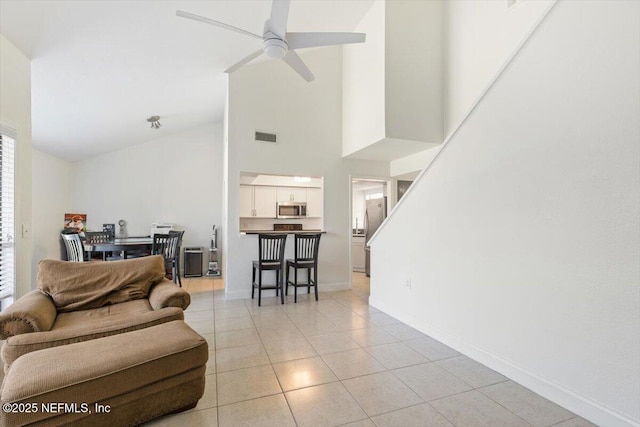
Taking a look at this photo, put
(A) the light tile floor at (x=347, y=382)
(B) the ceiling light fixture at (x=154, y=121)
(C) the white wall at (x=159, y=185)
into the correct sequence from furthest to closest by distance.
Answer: (C) the white wall at (x=159, y=185), (B) the ceiling light fixture at (x=154, y=121), (A) the light tile floor at (x=347, y=382)

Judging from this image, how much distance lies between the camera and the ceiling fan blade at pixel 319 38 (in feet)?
8.68

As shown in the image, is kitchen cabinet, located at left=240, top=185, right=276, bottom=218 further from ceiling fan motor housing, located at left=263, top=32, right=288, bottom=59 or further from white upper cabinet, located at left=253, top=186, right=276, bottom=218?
ceiling fan motor housing, located at left=263, top=32, right=288, bottom=59

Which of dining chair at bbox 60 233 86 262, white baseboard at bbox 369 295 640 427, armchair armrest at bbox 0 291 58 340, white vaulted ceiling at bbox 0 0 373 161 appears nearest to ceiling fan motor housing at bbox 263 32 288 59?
white vaulted ceiling at bbox 0 0 373 161

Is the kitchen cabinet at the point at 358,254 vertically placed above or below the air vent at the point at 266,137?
below

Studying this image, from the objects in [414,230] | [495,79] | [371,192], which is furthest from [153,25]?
[371,192]

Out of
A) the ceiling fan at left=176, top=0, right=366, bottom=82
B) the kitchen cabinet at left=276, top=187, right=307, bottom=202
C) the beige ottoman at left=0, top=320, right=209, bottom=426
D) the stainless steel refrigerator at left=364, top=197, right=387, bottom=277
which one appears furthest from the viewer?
the kitchen cabinet at left=276, top=187, right=307, bottom=202

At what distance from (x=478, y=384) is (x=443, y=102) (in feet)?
13.2

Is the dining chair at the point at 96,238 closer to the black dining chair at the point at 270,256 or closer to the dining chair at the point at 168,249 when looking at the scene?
the dining chair at the point at 168,249

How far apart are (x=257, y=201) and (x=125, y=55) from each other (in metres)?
4.14

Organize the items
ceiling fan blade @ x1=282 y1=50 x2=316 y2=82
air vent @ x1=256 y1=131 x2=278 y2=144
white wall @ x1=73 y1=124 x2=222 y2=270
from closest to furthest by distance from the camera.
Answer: ceiling fan blade @ x1=282 y1=50 x2=316 y2=82, air vent @ x1=256 y1=131 x2=278 y2=144, white wall @ x1=73 y1=124 x2=222 y2=270

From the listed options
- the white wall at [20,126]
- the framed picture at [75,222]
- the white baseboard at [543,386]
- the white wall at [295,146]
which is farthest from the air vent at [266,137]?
the framed picture at [75,222]

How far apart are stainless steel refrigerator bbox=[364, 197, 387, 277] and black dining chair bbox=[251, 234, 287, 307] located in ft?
8.33

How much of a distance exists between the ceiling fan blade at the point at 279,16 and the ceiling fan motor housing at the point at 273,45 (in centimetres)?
4

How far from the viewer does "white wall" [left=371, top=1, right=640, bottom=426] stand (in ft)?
5.58
